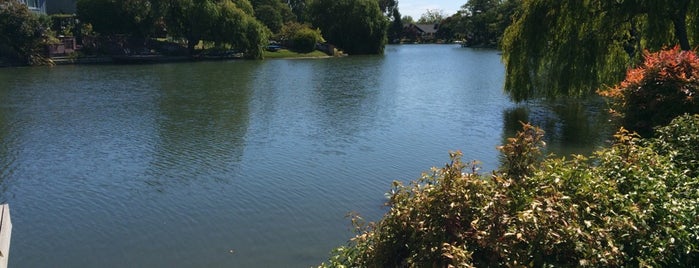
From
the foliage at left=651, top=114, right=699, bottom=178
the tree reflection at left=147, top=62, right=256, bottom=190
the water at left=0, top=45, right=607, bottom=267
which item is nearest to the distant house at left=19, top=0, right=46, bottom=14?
the tree reflection at left=147, top=62, right=256, bottom=190

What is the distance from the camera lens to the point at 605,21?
19094mm

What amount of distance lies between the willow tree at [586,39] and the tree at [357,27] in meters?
53.3

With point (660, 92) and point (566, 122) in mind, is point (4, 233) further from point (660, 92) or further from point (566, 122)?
point (566, 122)

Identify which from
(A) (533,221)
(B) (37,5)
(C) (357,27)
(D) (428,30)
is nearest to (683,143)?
(A) (533,221)

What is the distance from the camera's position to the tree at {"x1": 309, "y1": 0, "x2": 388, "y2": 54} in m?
73.9

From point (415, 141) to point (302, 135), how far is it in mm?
3734

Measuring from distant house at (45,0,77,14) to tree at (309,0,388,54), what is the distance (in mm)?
33468

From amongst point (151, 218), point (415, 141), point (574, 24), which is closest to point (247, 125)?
point (415, 141)

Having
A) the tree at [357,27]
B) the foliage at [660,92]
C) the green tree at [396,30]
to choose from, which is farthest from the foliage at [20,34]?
the green tree at [396,30]

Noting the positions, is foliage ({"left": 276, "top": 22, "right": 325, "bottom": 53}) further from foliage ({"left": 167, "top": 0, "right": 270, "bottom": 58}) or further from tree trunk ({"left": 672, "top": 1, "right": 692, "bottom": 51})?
tree trunk ({"left": 672, "top": 1, "right": 692, "bottom": 51})

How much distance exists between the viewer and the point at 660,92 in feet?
32.7

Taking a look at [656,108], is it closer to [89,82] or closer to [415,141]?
[415,141]

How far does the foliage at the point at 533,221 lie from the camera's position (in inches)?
161

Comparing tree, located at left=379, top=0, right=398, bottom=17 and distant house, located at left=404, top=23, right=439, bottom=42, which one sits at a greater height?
tree, located at left=379, top=0, right=398, bottom=17
